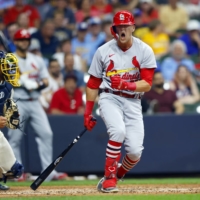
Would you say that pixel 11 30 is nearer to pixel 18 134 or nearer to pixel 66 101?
pixel 66 101

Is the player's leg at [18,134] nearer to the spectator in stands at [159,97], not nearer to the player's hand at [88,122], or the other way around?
the spectator in stands at [159,97]

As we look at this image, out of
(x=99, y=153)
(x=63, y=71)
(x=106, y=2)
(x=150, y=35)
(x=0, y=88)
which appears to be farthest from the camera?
(x=106, y=2)

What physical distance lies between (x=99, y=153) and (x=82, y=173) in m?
0.45

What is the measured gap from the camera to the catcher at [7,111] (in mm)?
7141

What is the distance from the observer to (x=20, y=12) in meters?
14.4

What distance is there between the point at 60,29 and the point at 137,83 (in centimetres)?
699

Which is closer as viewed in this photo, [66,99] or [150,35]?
[66,99]

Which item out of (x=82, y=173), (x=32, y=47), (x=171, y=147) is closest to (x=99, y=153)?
(x=82, y=173)

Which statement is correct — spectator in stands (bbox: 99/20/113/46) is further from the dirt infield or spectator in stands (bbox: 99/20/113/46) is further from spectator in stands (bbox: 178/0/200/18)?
the dirt infield

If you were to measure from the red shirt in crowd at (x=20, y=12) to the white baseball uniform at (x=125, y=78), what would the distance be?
7.10 metres

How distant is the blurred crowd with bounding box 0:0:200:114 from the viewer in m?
11.4

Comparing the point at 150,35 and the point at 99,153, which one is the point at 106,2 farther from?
the point at 99,153

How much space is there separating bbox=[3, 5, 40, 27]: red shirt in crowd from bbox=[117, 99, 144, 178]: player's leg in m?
7.28

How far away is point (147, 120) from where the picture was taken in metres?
10.9
